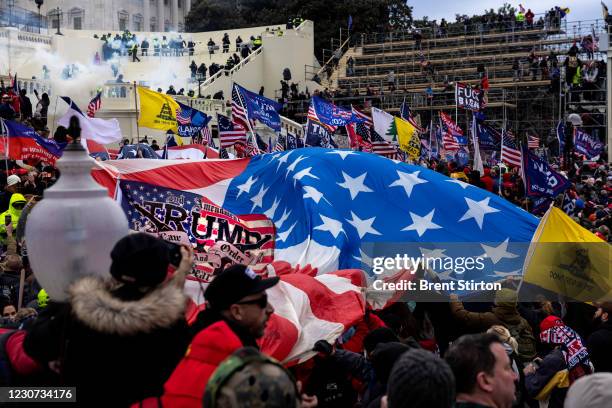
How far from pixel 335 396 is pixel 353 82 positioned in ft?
137

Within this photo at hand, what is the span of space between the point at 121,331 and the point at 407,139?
52.6 feet

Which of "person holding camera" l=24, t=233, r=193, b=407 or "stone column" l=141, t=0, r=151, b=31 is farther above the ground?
"stone column" l=141, t=0, r=151, b=31

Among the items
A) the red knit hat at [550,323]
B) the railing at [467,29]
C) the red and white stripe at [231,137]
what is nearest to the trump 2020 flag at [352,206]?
the red knit hat at [550,323]

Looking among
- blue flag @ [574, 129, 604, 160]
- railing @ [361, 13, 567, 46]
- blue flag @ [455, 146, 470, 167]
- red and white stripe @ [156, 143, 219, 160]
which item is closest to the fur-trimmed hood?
red and white stripe @ [156, 143, 219, 160]

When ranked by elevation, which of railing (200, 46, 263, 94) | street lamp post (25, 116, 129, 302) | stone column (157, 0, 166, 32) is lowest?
street lamp post (25, 116, 129, 302)

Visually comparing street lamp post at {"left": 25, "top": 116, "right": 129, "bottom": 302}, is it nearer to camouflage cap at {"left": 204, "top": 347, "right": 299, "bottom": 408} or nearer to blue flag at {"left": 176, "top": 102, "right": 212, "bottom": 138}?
camouflage cap at {"left": 204, "top": 347, "right": 299, "bottom": 408}

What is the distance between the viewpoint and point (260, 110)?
17.9 meters

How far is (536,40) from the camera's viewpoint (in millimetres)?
45875

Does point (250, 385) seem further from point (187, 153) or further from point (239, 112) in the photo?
point (239, 112)

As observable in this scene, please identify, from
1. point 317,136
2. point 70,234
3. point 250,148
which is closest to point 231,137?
point 250,148

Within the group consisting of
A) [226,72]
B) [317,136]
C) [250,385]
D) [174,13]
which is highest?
[174,13]

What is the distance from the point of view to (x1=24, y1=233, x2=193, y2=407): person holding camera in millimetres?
3121

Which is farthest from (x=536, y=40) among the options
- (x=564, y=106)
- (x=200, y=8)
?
(x=200, y=8)

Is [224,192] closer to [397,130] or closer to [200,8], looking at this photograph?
[397,130]
